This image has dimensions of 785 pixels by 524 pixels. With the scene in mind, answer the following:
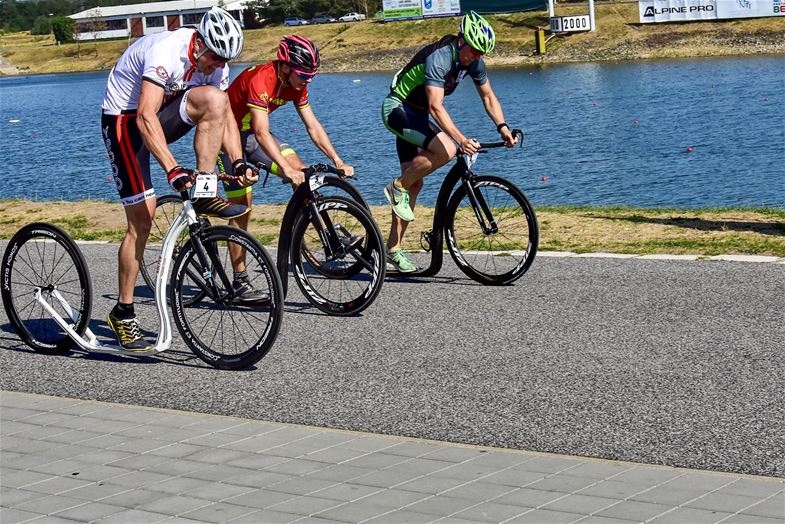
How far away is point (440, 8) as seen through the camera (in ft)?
323

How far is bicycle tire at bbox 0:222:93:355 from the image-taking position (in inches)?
314

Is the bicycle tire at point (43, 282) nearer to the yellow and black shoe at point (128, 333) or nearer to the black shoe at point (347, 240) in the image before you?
the yellow and black shoe at point (128, 333)

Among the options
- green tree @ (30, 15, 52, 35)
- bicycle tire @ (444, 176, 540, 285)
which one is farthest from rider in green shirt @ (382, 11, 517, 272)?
green tree @ (30, 15, 52, 35)

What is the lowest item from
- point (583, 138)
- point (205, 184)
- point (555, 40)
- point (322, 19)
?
point (583, 138)

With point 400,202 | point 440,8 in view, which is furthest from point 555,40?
point 400,202

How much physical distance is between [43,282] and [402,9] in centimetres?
9400

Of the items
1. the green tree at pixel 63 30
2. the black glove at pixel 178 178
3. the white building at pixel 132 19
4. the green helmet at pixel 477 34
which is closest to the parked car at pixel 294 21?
the white building at pixel 132 19

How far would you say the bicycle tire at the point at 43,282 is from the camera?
7973 mm

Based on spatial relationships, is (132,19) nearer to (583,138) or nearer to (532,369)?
(583,138)

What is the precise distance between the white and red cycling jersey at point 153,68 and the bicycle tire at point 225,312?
99 centimetres

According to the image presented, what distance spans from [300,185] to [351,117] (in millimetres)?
40070

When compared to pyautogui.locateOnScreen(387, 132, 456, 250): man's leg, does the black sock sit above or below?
below

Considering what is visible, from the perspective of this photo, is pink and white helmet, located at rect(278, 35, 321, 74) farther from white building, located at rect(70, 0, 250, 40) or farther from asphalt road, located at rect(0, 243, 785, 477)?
white building, located at rect(70, 0, 250, 40)

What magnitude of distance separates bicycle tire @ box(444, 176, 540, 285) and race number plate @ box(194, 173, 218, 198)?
2.69 metres
